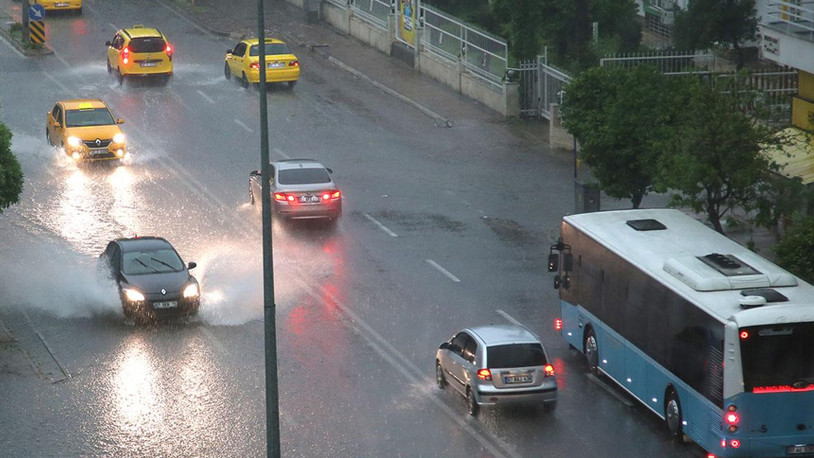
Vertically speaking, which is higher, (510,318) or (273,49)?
(273,49)

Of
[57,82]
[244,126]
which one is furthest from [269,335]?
[57,82]

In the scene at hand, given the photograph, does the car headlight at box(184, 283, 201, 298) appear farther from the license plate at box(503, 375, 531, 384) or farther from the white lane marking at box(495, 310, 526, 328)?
the license plate at box(503, 375, 531, 384)

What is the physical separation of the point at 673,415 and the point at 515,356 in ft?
8.73

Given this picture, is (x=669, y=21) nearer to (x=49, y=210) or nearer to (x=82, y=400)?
(x=49, y=210)

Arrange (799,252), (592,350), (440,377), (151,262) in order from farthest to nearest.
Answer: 1. (151,262)
2. (799,252)
3. (592,350)
4. (440,377)

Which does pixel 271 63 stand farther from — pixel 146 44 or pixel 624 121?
pixel 624 121

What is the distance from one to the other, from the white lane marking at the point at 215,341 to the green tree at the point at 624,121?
945 cm

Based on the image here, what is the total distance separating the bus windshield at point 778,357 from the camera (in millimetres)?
19016

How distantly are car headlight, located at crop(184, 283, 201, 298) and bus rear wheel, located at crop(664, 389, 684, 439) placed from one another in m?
10.5

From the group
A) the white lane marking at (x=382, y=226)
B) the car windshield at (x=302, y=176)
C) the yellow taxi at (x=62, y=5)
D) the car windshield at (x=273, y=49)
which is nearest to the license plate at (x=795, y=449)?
the white lane marking at (x=382, y=226)

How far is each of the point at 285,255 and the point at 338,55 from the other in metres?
Result: 23.1

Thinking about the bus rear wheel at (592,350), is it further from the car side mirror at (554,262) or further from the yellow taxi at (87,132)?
the yellow taxi at (87,132)

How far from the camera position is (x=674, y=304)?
20766 millimetres

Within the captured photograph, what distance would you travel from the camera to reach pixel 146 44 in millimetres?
49688
